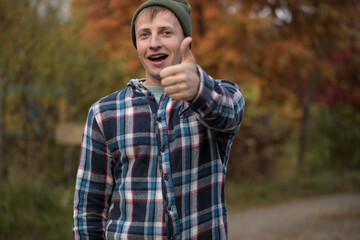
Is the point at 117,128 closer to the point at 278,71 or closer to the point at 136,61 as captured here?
the point at 136,61

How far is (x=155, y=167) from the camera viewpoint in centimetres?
178

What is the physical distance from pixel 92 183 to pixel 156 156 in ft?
1.10

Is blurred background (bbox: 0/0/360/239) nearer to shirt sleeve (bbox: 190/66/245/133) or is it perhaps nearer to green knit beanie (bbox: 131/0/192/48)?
green knit beanie (bbox: 131/0/192/48)

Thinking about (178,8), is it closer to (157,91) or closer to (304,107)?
(157,91)

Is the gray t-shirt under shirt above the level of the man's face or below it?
below

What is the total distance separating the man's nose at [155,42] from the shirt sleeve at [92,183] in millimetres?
376

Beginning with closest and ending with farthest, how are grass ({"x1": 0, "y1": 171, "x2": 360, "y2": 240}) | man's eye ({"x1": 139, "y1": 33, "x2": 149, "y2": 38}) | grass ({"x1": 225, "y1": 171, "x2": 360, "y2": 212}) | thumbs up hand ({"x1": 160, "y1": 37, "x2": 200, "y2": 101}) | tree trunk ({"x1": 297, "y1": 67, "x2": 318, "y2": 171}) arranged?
1. thumbs up hand ({"x1": 160, "y1": 37, "x2": 200, "y2": 101})
2. man's eye ({"x1": 139, "y1": 33, "x2": 149, "y2": 38})
3. grass ({"x1": 0, "y1": 171, "x2": 360, "y2": 240})
4. grass ({"x1": 225, "y1": 171, "x2": 360, "y2": 212})
5. tree trunk ({"x1": 297, "y1": 67, "x2": 318, "y2": 171})

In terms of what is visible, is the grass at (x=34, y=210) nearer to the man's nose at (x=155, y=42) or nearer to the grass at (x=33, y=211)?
the grass at (x=33, y=211)

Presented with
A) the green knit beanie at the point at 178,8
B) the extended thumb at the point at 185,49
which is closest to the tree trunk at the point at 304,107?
the green knit beanie at the point at 178,8

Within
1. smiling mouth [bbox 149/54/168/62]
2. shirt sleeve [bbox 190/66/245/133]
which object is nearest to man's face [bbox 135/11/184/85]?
smiling mouth [bbox 149/54/168/62]

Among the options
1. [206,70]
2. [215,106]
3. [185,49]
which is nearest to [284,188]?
[206,70]

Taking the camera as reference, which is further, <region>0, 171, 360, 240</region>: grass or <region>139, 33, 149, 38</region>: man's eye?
<region>0, 171, 360, 240</region>: grass

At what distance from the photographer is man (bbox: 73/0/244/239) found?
1759mm

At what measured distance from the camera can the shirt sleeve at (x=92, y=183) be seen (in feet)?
6.23
